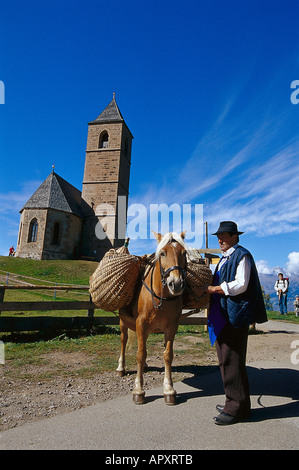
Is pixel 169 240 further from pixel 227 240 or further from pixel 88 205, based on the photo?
pixel 88 205

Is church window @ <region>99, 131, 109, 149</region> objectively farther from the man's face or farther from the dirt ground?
the man's face

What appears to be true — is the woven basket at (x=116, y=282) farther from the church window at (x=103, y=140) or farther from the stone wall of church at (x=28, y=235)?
the church window at (x=103, y=140)

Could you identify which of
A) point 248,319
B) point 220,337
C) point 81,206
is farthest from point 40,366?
point 81,206

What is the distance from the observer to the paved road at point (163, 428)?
262cm

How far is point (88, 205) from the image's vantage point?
38.2 m

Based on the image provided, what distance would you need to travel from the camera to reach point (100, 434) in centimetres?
277

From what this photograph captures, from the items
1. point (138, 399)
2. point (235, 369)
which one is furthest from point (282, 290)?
point (138, 399)

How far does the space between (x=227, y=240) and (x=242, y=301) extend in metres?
0.78

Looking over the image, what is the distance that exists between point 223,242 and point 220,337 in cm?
118

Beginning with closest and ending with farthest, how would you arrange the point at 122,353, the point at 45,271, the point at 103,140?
1. the point at 122,353
2. the point at 45,271
3. the point at 103,140

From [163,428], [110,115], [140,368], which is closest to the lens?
[163,428]

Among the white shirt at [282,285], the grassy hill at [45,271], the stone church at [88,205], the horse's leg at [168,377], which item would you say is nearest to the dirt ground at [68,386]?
the horse's leg at [168,377]

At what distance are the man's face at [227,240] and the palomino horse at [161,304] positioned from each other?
0.48 meters

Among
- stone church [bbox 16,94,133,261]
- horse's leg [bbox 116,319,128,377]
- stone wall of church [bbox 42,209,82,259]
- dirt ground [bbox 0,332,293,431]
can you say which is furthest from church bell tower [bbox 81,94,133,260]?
horse's leg [bbox 116,319,128,377]
